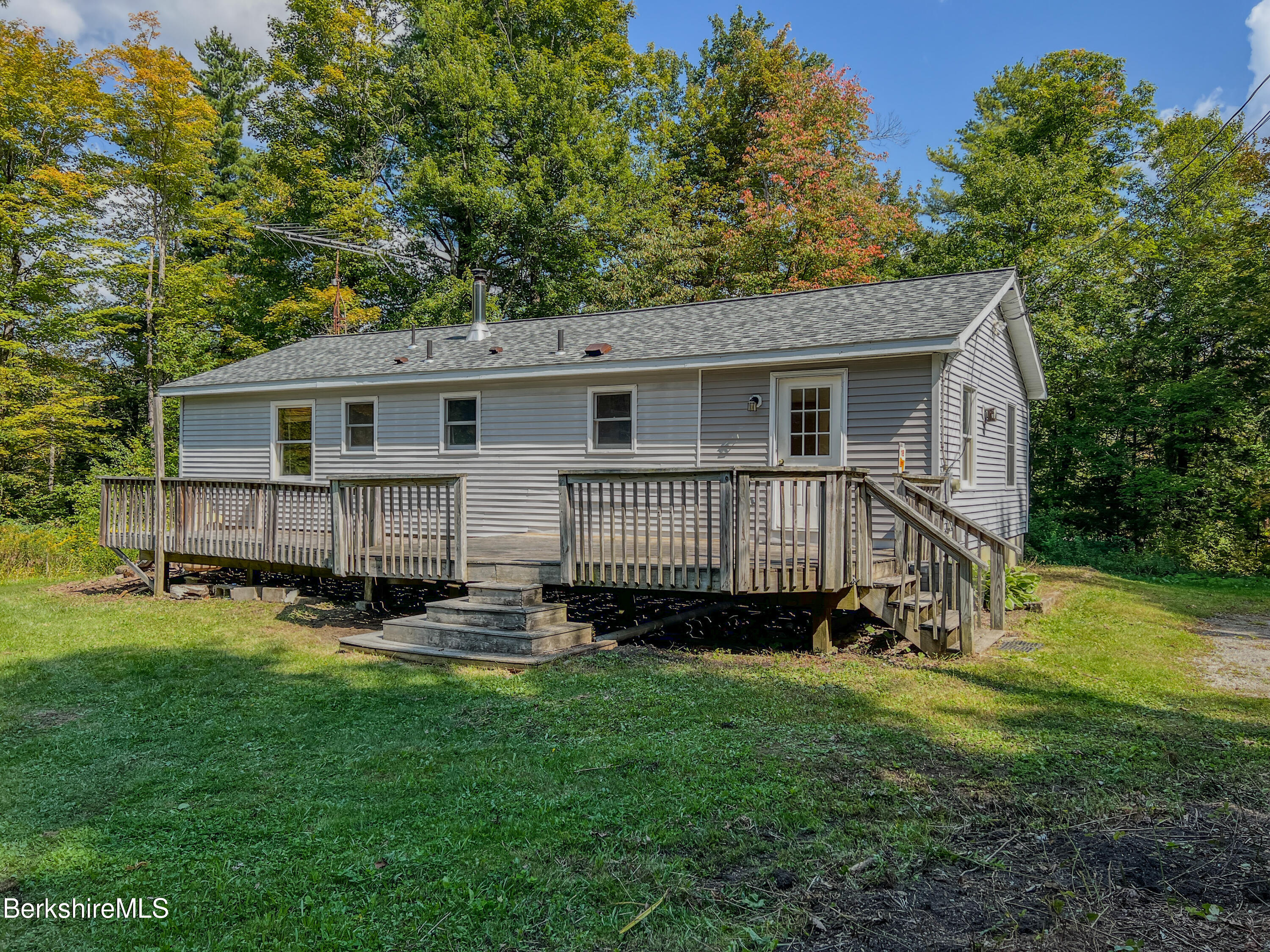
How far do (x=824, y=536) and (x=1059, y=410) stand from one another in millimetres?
14197

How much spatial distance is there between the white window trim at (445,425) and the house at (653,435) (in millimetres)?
37

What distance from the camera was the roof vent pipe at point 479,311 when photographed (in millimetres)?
13891

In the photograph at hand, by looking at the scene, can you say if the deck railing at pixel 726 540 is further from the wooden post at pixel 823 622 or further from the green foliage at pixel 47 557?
the green foliage at pixel 47 557

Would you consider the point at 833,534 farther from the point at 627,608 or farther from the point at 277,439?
the point at 277,439

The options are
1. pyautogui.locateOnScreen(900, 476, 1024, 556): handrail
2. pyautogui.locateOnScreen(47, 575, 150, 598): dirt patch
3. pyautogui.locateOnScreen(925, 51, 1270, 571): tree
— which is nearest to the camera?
pyautogui.locateOnScreen(900, 476, 1024, 556): handrail

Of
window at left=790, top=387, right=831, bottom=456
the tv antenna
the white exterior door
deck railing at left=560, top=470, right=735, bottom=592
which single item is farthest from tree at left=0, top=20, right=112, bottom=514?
window at left=790, top=387, right=831, bottom=456

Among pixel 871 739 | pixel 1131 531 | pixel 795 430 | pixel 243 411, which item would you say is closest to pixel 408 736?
pixel 871 739

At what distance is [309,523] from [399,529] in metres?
2.29

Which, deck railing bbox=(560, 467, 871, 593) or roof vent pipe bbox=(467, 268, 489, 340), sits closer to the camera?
deck railing bbox=(560, 467, 871, 593)

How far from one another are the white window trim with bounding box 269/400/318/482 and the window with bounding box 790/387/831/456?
26.7ft

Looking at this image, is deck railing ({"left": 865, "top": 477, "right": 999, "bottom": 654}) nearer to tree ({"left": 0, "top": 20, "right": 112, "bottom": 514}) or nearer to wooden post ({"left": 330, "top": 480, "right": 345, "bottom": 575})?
wooden post ({"left": 330, "top": 480, "right": 345, "bottom": 575})

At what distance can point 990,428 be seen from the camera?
11.6 meters

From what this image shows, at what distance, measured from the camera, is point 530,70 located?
23312mm

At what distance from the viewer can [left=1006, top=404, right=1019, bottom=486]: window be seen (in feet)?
42.3
